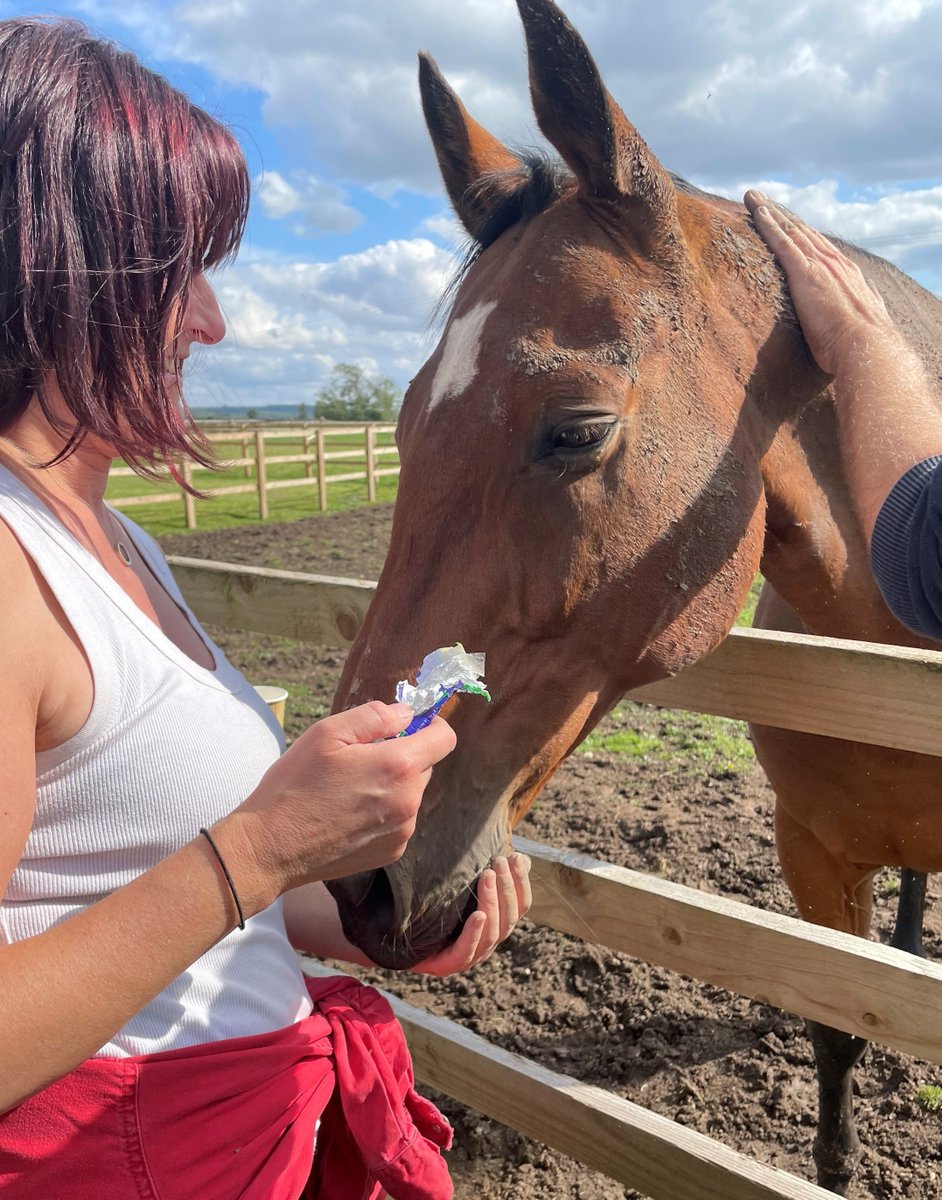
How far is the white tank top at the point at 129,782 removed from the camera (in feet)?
3.70

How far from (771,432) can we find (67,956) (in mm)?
1750

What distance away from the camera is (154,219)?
4.03 ft

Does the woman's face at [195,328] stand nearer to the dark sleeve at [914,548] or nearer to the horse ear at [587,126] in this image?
the horse ear at [587,126]

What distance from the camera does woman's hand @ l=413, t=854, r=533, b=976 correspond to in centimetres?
161

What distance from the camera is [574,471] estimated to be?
1.71m

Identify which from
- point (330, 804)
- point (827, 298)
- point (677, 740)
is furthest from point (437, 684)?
point (677, 740)

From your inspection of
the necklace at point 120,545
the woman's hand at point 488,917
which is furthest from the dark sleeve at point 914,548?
the necklace at point 120,545

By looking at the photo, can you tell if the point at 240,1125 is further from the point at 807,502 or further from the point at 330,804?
the point at 807,502

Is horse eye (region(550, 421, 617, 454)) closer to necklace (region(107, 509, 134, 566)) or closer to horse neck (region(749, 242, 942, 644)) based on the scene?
horse neck (region(749, 242, 942, 644))

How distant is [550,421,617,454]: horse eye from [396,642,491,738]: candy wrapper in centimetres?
49

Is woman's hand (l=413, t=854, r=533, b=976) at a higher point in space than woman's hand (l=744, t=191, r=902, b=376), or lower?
lower

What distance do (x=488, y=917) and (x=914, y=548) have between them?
104cm

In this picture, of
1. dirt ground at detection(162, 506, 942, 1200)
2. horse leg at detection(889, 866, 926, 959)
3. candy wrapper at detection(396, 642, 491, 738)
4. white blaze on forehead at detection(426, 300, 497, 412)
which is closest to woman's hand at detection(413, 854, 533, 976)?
candy wrapper at detection(396, 642, 491, 738)

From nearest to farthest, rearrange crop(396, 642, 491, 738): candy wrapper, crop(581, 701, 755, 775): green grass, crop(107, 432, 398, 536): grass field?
crop(396, 642, 491, 738): candy wrapper < crop(581, 701, 755, 775): green grass < crop(107, 432, 398, 536): grass field
